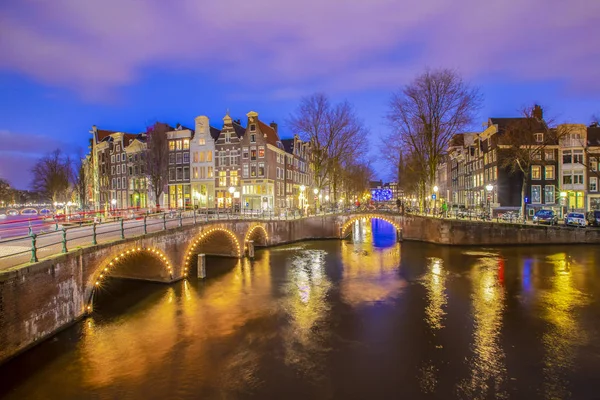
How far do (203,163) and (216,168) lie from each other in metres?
2.45

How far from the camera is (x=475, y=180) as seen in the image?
209 ft

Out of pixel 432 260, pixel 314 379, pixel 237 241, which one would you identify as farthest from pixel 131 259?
pixel 432 260

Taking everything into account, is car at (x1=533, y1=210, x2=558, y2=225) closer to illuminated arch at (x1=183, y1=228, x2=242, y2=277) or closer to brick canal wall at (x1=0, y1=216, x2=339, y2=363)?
illuminated arch at (x1=183, y1=228, x2=242, y2=277)

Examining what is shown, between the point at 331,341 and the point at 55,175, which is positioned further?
the point at 55,175

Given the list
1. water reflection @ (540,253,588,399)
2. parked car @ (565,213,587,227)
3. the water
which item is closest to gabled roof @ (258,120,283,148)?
the water

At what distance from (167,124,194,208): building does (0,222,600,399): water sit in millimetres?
36669

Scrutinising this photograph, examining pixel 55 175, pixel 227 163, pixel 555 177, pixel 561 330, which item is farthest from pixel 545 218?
pixel 55 175

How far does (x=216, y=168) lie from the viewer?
56.6m

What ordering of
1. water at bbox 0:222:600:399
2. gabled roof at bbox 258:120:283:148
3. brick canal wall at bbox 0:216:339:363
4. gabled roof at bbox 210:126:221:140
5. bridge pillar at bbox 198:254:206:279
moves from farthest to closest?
1. gabled roof at bbox 210:126:221:140
2. gabled roof at bbox 258:120:283:148
3. bridge pillar at bbox 198:254:206:279
4. brick canal wall at bbox 0:216:339:363
5. water at bbox 0:222:600:399

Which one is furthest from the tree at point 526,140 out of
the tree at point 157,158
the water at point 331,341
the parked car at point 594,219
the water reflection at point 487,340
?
the tree at point 157,158

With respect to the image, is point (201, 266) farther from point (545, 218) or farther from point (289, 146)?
point (289, 146)

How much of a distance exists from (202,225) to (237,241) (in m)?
6.19

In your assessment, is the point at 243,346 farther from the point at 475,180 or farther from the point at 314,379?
the point at 475,180

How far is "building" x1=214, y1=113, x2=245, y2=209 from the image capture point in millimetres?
55531
